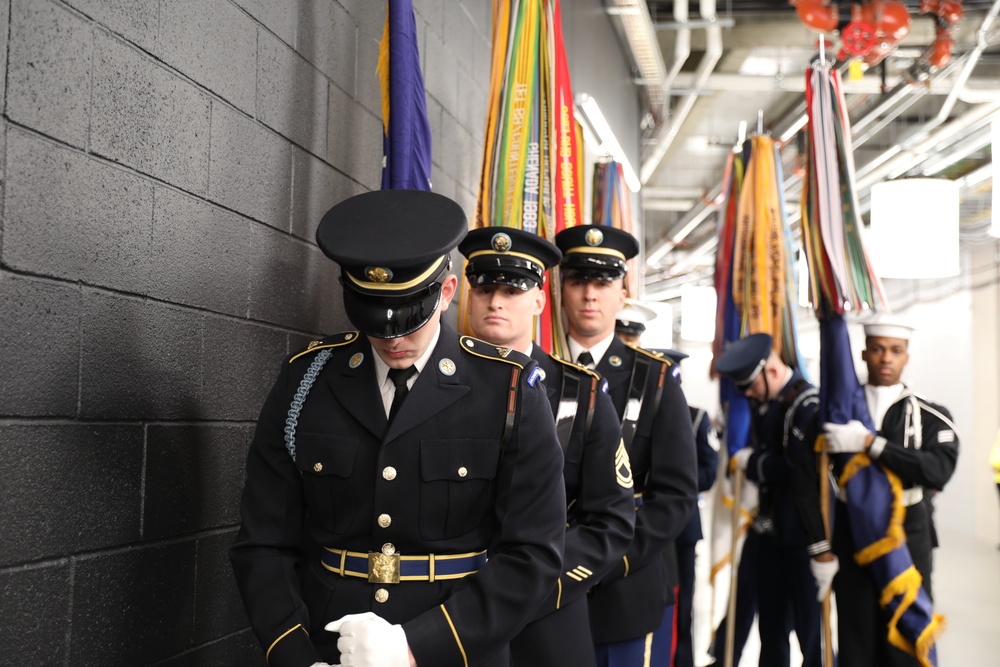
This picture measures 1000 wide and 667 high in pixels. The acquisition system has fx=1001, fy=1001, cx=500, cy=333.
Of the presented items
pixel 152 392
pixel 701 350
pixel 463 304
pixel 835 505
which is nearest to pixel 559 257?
pixel 463 304

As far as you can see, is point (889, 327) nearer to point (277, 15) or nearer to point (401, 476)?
point (277, 15)

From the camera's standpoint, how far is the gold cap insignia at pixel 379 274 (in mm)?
1493

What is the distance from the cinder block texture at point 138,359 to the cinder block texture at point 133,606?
24 centimetres

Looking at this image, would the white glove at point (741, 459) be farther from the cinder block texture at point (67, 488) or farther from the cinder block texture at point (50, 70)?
the cinder block texture at point (50, 70)

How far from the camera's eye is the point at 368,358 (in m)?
1.66

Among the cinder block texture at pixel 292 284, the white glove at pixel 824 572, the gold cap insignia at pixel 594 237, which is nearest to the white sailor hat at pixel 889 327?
the white glove at pixel 824 572

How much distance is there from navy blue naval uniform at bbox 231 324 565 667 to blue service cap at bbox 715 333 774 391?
106 inches

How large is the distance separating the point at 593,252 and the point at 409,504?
122 cm

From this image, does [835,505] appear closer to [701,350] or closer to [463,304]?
[463,304]

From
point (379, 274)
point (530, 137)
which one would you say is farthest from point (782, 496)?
point (379, 274)

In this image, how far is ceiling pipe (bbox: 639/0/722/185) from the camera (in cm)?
588

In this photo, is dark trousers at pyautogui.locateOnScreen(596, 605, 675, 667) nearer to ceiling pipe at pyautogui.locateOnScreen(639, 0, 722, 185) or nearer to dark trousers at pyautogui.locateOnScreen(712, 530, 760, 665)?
dark trousers at pyautogui.locateOnScreen(712, 530, 760, 665)

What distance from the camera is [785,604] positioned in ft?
13.8

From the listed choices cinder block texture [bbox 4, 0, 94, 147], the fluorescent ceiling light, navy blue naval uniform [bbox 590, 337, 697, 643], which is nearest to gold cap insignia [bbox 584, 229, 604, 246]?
navy blue naval uniform [bbox 590, 337, 697, 643]
